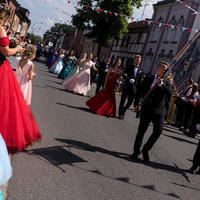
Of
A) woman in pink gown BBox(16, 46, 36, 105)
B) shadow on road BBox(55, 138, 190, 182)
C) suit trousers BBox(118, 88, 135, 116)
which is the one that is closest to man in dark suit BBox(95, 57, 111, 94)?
suit trousers BBox(118, 88, 135, 116)

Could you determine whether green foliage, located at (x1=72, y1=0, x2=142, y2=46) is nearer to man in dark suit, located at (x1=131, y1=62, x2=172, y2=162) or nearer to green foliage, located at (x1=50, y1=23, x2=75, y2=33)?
man in dark suit, located at (x1=131, y1=62, x2=172, y2=162)

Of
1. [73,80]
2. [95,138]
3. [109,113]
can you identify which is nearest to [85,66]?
[73,80]

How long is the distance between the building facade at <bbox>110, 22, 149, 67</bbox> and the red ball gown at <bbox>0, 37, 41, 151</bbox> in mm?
41771

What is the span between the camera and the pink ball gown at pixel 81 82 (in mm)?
17344

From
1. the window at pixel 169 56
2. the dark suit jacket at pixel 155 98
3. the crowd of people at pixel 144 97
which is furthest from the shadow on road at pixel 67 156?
the window at pixel 169 56

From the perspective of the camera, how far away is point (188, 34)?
34.8 m

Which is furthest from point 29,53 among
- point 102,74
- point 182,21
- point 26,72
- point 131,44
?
point 131,44

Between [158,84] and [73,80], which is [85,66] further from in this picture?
[158,84]

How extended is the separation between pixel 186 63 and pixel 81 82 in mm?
11378

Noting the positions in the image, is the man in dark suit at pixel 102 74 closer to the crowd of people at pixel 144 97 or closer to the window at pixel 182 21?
the crowd of people at pixel 144 97

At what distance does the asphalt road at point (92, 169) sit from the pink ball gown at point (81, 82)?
7.83 m

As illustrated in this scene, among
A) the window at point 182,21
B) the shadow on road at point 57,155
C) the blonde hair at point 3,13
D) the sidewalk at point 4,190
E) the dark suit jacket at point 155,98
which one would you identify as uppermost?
the window at point 182,21

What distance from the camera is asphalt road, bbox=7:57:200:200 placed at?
4574 millimetres

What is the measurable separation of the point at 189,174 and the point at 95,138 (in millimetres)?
2140
